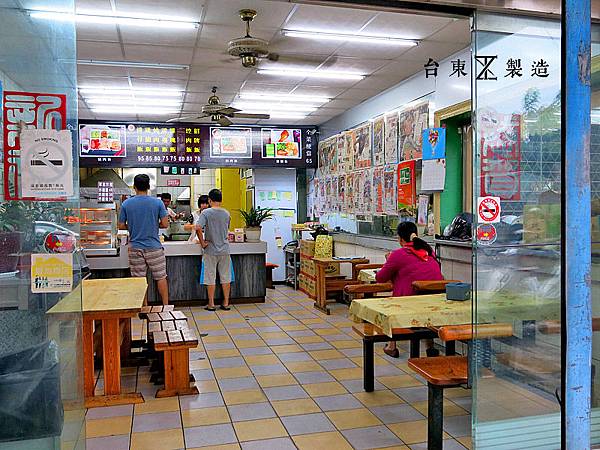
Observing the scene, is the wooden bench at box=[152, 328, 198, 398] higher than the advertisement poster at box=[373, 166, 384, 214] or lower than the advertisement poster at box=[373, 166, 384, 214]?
lower

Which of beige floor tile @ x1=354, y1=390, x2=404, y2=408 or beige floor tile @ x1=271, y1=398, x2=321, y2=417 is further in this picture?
beige floor tile @ x1=354, y1=390, x2=404, y2=408

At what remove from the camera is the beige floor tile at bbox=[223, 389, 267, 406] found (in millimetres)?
4281

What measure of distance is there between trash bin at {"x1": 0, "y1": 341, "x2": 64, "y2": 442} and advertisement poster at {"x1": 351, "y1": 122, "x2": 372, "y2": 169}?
259 inches

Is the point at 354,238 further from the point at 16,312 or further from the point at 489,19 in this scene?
the point at 16,312

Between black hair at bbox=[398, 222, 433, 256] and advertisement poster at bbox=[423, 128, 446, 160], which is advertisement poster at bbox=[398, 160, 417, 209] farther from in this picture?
black hair at bbox=[398, 222, 433, 256]

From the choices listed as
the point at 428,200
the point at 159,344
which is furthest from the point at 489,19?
the point at 428,200

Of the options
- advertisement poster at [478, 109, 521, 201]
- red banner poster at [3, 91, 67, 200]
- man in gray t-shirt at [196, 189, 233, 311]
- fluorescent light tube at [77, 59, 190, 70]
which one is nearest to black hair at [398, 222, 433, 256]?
advertisement poster at [478, 109, 521, 201]

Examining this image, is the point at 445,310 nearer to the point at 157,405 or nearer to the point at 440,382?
the point at 440,382

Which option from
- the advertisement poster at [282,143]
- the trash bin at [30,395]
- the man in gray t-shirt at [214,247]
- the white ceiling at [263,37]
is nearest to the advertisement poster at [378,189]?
the white ceiling at [263,37]

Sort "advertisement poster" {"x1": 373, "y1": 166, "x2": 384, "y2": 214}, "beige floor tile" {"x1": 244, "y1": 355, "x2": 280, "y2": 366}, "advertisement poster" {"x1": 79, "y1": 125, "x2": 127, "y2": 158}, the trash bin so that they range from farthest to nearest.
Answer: "advertisement poster" {"x1": 79, "y1": 125, "x2": 127, "y2": 158}, "advertisement poster" {"x1": 373, "y1": 166, "x2": 384, "y2": 214}, "beige floor tile" {"x1": 244, "y1": 355, "x2": 280, "y2": 366}, the trash bin

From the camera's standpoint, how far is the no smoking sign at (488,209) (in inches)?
112

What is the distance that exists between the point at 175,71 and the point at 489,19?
4.58 m

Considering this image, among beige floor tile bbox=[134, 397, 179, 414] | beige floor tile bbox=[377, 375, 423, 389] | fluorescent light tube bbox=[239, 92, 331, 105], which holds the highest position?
fluorescent light tube bbox=[239, 92, 331, 105]

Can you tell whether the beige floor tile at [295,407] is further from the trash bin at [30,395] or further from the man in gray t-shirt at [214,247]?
the man in gray t-shirt at [214,247]
